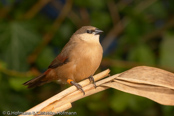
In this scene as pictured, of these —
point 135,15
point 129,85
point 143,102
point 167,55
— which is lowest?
point 143,102

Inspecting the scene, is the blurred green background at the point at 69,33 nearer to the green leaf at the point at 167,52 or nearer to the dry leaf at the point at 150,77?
the green leaf at the point at 167,52

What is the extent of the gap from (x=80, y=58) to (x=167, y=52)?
113 centimetres

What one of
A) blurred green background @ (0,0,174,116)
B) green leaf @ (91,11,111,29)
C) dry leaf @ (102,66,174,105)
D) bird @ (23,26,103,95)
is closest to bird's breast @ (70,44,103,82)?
bird @ (23,26,103,95)

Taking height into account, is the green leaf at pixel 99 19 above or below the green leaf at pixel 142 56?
above

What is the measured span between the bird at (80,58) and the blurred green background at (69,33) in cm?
53

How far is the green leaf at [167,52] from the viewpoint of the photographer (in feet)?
6.75

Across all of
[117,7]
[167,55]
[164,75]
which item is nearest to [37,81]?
[164,75]

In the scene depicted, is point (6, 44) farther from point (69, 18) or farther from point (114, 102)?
point (114, 102)

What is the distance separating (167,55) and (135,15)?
453 millimetres

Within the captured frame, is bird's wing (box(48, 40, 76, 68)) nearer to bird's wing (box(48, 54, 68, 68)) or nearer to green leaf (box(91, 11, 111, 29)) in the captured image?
bird's wing (box(48, 54, 68, 68))

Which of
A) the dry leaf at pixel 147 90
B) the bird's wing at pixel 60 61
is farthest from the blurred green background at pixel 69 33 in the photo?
the dry leaf at pixel 147 90

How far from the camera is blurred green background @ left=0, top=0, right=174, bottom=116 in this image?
2.00 meters

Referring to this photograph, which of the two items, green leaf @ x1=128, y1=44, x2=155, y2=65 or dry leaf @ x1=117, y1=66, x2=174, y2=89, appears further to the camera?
green leaf @ x1=128, y1=44, x2=155, y2=65

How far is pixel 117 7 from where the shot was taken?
8.09 feet
